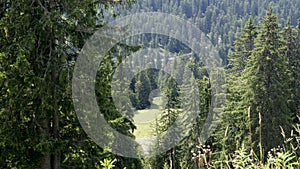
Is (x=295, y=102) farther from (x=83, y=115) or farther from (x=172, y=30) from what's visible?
(x=172, y=30)

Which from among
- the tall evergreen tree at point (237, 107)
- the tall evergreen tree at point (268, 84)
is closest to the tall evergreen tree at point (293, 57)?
the tall evergreen tree at point (237, 107)

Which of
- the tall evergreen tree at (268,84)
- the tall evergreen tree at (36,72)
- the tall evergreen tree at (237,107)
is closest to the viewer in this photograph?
the tall evergreen tree at (36,72)

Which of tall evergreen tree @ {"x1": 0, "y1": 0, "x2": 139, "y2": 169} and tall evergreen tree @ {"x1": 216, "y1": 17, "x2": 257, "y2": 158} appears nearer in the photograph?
tall evergreen tree @ {"x1": 0, "y1": 0, "x2": 139, "y2": 169}

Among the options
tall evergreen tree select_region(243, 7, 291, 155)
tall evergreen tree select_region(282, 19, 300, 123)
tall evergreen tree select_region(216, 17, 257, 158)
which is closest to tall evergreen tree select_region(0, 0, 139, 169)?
tall evergreen tree select_region(216, 17, 257, 158)

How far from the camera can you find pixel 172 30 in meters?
189


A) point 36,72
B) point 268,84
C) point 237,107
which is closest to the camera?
point 36,72

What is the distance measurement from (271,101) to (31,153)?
16041 millimetres

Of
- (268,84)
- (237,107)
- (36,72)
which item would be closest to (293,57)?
(268,84)

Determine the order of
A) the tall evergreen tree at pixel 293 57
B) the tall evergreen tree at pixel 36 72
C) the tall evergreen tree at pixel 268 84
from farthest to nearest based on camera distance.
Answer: the tall evergreen tree at pixel 293 57, the tall evergreen tree at pixel 268 84, the tall evergreen tree at pixel 36 72

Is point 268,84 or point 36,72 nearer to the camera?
point 36,72

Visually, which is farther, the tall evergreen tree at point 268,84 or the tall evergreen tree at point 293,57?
the tall evergreen tree at point 293,57

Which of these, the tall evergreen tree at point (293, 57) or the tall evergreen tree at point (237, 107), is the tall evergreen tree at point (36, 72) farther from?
the tall evergreen tree at point (293, 57)

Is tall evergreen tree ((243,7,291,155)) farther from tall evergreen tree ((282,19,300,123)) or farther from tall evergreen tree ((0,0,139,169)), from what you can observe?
tall evergreen tree ((0,0,139,169))

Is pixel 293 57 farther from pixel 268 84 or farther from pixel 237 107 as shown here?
pixel 237 107
